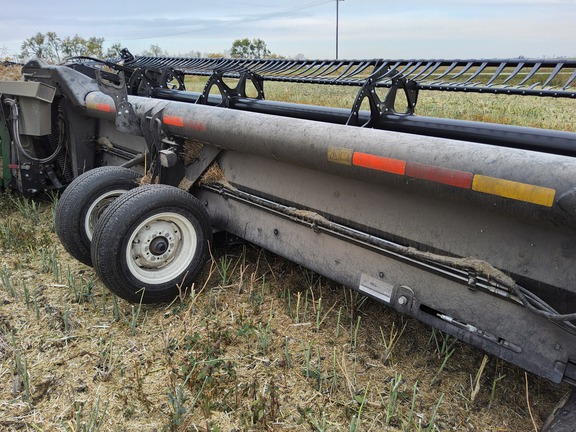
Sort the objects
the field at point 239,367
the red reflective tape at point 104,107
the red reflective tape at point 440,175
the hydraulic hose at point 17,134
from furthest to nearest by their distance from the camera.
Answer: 1. the hydraulic hose at point 17,134
2. the red reflective tape at point 104,107
3. the field at point 239,367
4. the red reflective tape at point 440,175

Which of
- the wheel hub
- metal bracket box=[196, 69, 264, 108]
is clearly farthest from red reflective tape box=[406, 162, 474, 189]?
metal bracket box=[196, 69, 264, 108]

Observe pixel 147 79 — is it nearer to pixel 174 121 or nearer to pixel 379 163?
pixel 174 121

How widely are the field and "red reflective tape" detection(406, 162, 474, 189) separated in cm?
74

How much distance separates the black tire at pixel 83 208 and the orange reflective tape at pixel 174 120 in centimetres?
46

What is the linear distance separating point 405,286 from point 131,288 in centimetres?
137

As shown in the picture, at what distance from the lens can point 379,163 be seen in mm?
2154

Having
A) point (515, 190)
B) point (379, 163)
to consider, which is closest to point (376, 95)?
point (379, 163)

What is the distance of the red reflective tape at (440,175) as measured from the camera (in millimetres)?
1888

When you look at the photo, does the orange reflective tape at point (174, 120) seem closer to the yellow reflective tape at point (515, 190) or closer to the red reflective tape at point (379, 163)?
the red reflective tape at point (379, 163)

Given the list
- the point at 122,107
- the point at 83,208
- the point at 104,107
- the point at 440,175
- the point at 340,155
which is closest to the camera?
the point at 440,175

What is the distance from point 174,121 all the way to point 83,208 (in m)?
0.74

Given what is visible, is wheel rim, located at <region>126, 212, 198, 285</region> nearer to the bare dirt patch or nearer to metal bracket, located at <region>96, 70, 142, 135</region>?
the bare dirt patch

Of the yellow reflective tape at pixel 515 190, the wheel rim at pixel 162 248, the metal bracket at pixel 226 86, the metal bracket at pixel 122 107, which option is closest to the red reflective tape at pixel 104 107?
the metal bracket at pixel 122 107

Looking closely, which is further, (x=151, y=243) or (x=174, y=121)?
(x=174, y=121)
